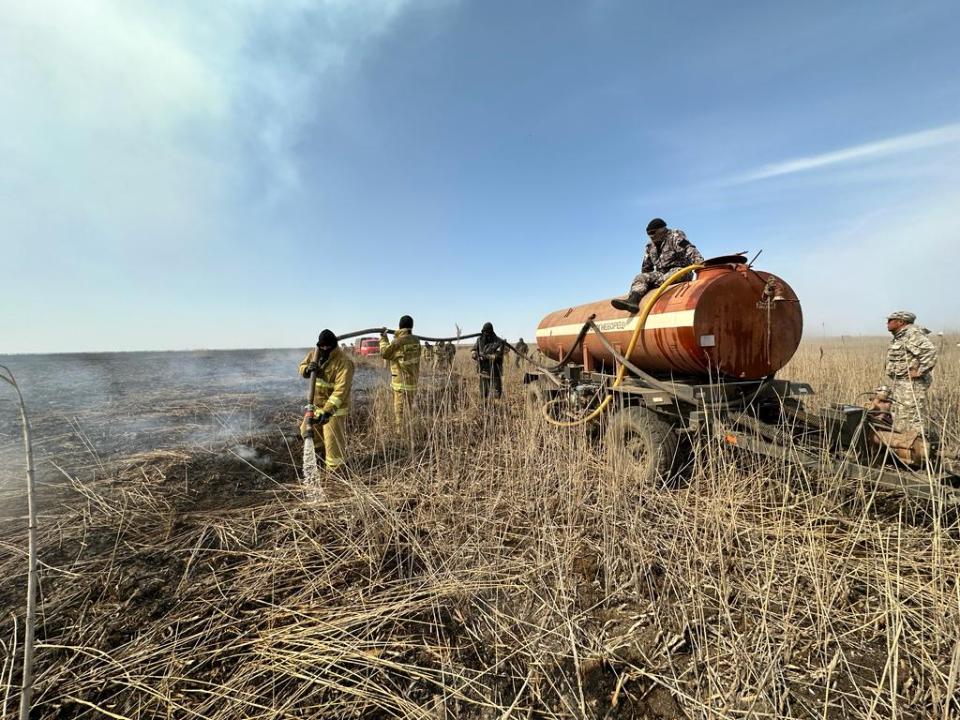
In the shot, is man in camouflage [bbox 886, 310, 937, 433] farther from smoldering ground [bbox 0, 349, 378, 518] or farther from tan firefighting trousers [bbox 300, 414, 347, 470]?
smoldering ground [bbox 0, 349, 378, 518]

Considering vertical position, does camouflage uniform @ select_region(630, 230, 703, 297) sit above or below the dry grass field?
above

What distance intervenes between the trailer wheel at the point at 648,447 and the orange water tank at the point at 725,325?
0.71m

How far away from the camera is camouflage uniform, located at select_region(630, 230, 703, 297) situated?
4.97 metres

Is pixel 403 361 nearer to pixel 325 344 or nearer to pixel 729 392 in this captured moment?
pixel 325 344

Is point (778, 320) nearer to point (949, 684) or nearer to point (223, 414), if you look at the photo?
point (949, 684)

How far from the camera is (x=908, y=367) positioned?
561 centimetres

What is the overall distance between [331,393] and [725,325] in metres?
4.63

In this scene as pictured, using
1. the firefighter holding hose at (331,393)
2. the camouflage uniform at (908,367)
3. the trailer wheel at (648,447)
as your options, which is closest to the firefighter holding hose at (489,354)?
the firefighter holding hose at (331,393)

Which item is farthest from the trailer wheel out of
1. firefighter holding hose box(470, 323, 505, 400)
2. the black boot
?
firefighter holding hose box(470, 323, 505, 400)

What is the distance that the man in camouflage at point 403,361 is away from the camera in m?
6.60

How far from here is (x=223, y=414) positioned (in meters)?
8.72

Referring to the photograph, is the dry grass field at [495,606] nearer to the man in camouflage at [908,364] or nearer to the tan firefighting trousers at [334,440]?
the tan firefighting trousers at [334,440]

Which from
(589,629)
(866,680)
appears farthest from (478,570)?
(866,680)

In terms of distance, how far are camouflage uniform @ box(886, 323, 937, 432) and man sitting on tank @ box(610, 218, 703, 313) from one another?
358 centimetres
